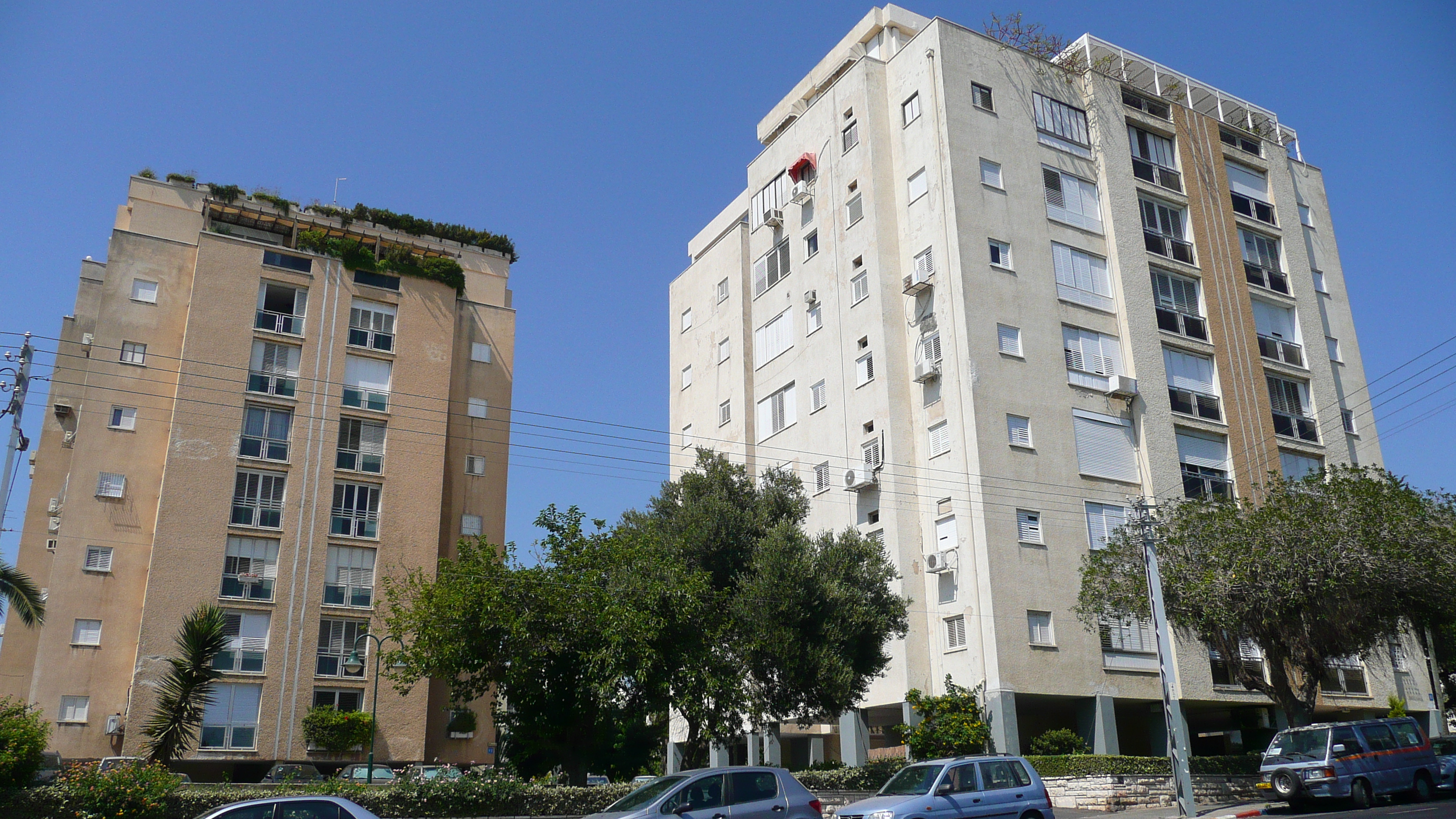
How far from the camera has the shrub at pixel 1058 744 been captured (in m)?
29.7

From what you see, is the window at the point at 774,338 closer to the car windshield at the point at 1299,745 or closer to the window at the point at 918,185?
→ the window at the point at 918,185

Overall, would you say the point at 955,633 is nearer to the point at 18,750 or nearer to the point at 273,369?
the point at 18,750

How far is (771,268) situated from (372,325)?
1704cm

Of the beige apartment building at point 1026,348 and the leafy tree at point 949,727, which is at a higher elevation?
the beige apartment building at point 1026,348

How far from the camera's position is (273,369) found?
140ft

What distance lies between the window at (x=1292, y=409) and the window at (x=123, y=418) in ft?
142

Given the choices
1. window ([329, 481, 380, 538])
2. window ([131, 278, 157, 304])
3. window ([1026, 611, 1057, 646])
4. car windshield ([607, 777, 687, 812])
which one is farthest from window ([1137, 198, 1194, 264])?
window ([131, 278, 157, 304])

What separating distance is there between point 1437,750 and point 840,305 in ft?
73.5

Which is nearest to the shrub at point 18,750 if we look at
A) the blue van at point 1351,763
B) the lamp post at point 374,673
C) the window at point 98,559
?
the lamp post at point 374,673

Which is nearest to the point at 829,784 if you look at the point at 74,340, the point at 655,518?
the point at 655,518

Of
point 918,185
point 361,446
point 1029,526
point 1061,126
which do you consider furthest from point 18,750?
point 1061,126

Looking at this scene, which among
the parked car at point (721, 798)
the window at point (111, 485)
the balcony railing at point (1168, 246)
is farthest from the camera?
the balcony railing at point (1168, 246)

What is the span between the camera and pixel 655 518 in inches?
1192

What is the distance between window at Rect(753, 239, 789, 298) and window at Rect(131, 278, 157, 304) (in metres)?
24.4
